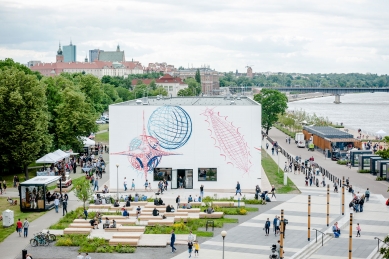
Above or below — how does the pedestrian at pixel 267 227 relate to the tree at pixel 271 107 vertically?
below

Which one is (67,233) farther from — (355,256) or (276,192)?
(276,192)

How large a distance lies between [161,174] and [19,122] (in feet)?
43.6

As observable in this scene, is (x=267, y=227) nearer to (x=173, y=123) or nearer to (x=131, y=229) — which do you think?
(x=131, y=229)

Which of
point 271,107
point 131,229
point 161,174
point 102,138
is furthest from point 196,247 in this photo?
point 271,107

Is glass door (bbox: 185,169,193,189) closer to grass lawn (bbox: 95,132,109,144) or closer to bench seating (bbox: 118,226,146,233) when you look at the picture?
bench seating (bbox: 118,226,146,233)

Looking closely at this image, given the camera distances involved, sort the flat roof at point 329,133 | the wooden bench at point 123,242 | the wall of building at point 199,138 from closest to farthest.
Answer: the wooden bench at point 123,242 < the wall of building at point 199,138 < the flat roof at point 329,133

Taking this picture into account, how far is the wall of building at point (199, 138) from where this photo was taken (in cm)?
4447

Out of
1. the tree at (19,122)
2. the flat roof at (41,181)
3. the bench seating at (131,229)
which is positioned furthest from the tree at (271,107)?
the bench seating at (131,229)

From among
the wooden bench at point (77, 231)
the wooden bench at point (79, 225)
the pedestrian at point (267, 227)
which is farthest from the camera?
the wooden bench at point (79, 225)

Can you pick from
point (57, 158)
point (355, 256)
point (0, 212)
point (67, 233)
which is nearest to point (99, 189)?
point (57, 158)

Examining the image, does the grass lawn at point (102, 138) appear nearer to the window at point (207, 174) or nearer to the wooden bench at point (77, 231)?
the window at point (207, 174)

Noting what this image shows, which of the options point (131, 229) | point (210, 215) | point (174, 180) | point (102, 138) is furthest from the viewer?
point (102, 138)

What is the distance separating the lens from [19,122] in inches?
1895

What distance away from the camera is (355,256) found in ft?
89.8
